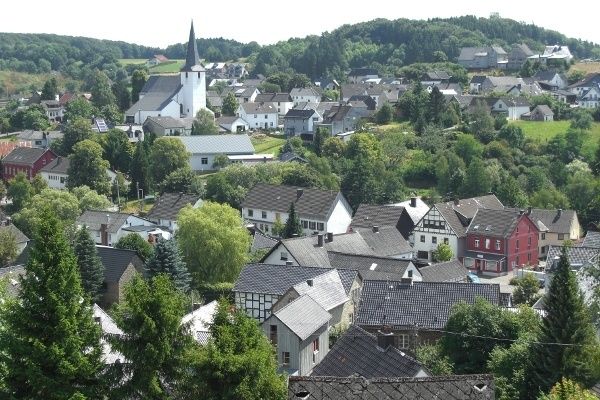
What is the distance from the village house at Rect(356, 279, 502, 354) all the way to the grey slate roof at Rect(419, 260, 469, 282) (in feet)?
21.4

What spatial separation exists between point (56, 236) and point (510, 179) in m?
45.2

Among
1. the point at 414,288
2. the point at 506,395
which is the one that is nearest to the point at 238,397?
the point at 506,395

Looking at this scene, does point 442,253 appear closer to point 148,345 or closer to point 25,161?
point 148,345

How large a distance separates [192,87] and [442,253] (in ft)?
141

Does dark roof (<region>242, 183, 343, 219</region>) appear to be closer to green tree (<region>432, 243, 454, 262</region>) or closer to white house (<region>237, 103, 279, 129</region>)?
green tree (<region>432, 243, 454, 262</region>)

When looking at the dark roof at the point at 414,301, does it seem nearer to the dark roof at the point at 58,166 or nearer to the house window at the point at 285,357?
the house window at the point at 285,357

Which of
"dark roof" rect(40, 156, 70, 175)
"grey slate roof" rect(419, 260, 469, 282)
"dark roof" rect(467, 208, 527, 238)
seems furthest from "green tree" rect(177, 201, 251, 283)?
"dark roof" rect(40, 156, 70, 175)

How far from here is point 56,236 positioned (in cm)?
1612

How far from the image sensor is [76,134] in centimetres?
6750

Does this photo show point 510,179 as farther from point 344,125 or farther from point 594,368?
point 594,368

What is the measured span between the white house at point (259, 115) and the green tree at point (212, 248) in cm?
4375

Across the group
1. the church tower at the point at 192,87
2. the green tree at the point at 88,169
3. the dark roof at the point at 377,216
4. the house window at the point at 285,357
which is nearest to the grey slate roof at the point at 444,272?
the dark roof at the point at 377,216

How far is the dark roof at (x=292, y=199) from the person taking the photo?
159 ft

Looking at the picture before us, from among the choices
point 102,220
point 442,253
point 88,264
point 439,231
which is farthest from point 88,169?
point 442,253
